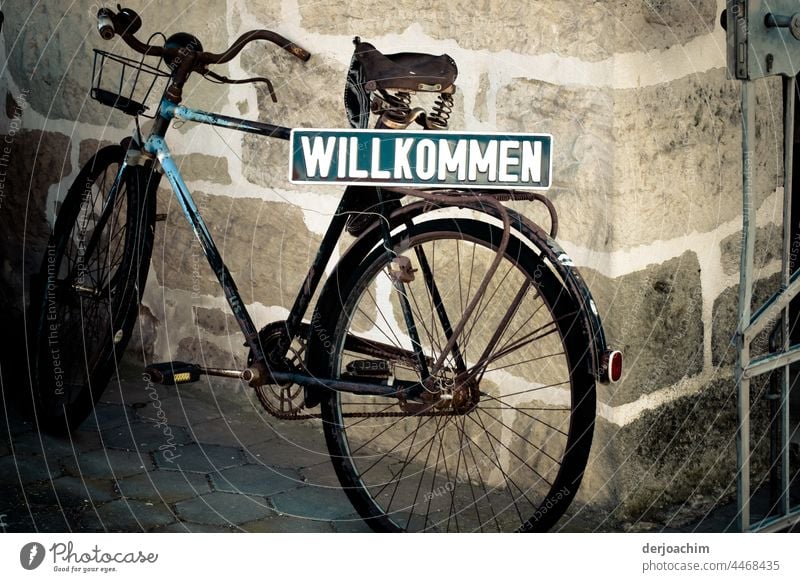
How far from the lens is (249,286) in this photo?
10.9 feet

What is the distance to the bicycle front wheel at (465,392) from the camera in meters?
2.40

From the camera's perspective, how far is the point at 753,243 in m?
2.39

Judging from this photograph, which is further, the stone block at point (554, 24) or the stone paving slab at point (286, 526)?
the stone paving slab at point (286, 526)

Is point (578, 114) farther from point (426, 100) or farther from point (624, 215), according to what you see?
point (426, 100)

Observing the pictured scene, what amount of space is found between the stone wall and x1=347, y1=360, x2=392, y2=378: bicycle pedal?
499mm

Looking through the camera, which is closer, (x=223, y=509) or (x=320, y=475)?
(x=223, y=509)

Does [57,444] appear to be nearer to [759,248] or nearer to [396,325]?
[396,325]

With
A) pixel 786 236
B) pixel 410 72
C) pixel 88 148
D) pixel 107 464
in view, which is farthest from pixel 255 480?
pixel 786 236

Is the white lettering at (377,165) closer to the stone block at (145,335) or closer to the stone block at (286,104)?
the stone block at (286,104)

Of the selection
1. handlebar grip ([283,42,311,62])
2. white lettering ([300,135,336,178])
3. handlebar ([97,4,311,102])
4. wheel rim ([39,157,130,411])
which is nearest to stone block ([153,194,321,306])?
wheel rim ([39,157,130,411])

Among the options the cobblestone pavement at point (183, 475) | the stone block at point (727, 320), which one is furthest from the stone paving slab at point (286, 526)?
the stone block at point (727, 320)

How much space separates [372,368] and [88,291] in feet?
2.94

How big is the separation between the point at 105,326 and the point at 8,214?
1187mm

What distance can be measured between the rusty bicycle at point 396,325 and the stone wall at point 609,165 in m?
0.15
